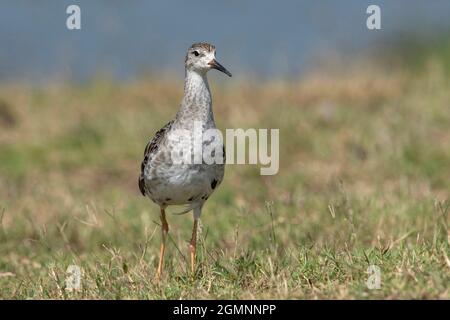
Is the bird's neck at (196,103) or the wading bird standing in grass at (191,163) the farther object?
the bird's neck at (196,103)

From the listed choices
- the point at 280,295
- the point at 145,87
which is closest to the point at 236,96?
the point at 145,87

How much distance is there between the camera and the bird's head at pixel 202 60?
617 cm

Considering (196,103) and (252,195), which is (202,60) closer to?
(196,103)

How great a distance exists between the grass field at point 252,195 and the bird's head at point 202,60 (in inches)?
43.8

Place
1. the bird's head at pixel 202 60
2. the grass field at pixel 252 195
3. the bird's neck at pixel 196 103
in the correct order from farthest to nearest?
the bird's head at pixel 202 60 → the bird's neck at pixel 196 103 → the grass field at pixel 252 195

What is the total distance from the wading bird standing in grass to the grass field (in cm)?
34

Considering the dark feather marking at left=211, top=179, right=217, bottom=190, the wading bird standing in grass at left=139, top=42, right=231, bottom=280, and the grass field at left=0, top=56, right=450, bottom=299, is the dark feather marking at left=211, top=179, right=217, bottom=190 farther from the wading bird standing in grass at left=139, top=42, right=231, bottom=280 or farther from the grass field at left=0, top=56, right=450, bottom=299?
the grass field at left=0, top=56, right=450, bottom=299

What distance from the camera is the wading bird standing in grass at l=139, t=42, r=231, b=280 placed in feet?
19.1

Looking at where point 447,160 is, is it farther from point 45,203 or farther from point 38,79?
point 38,79

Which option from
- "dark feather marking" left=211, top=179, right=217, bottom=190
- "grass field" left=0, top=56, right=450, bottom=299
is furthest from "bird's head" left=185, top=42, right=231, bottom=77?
"grass field" left=0, top=56, right=450, bottom=299

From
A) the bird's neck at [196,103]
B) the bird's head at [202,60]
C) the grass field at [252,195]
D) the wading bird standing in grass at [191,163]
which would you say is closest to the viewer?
the grass field at [252,195]

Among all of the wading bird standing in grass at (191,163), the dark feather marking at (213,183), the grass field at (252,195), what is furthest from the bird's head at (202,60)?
the grass field at (252,195)

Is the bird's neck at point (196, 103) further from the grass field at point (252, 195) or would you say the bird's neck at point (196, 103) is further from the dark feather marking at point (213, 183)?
the grass field at point (252, 195)

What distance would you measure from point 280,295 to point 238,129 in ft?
18.6
